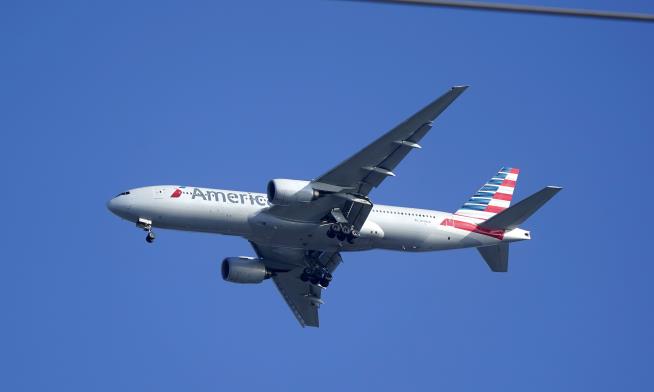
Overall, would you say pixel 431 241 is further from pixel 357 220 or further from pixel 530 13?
pixel 530 13

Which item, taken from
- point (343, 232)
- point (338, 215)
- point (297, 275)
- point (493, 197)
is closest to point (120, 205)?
point (338, 215)

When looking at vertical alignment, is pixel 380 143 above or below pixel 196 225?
above

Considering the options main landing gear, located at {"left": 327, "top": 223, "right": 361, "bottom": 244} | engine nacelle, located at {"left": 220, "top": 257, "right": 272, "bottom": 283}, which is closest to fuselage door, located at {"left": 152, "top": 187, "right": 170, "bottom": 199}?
main landing gear, located at {"left": 327, "top": 223, "right": 361, "bottom": 244}

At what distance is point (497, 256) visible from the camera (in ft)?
159

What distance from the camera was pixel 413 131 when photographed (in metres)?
39.3

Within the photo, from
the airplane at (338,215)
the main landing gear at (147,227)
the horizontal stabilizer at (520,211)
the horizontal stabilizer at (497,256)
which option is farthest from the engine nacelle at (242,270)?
the horizontal stabilizer at (520,211)

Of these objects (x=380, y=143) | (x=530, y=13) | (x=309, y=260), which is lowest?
(x=530, y=13)

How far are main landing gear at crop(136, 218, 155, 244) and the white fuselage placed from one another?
17cm

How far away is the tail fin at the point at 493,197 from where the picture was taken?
4934 centimetres

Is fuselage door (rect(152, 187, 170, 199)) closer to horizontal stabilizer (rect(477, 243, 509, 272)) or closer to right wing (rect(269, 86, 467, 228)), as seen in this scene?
right wing (rect(269, 86, 467, 228))

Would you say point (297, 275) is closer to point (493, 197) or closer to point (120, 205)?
point (493, 197)

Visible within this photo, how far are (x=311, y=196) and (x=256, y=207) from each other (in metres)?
3.16

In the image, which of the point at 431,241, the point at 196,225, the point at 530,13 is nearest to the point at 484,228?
the point at 431,241

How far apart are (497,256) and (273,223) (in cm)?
1312
